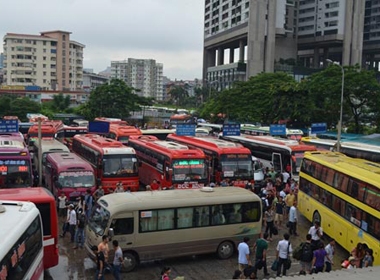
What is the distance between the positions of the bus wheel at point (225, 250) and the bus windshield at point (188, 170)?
6791 mm

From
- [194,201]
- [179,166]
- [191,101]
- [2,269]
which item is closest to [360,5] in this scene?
[191,101]

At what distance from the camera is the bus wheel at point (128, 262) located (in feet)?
44.7

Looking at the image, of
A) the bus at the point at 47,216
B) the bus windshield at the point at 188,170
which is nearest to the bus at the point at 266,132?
the bus windshield at the point at 188,170

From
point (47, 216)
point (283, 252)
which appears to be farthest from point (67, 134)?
point (283, 252)

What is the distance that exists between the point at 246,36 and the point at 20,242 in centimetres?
9326

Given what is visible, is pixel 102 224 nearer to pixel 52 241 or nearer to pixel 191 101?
pixel 52 241

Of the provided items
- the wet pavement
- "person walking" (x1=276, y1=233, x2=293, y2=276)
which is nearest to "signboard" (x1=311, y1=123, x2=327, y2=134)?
the wet pavement

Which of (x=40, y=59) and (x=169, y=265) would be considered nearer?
(x=169, y=265)

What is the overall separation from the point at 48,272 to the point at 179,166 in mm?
9236

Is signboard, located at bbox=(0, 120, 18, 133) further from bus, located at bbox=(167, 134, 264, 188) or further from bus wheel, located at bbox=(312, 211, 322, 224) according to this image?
bus wheel, located at bbox=(312, 211, 322, 224)

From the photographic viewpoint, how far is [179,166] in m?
21.8

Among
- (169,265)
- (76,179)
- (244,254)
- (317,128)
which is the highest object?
(317,128)

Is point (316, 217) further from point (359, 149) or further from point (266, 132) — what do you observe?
point (266, 132)

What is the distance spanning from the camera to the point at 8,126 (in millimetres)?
33031
